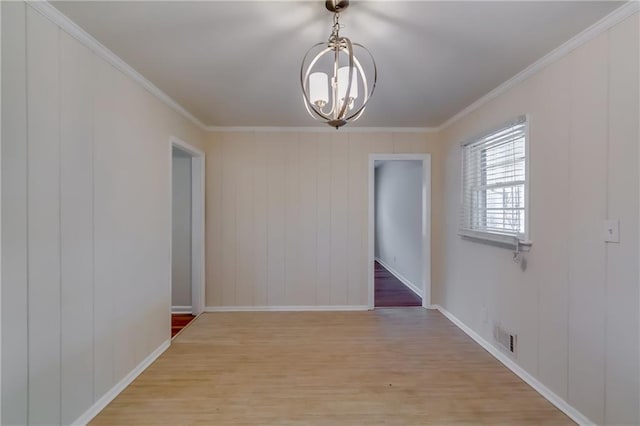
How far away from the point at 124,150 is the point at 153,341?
1.65 metres

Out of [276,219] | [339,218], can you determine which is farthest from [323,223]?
[276,219]

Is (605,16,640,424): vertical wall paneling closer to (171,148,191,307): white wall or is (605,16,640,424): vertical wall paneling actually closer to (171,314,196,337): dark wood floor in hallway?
(171,314,196,337): dark wood floor in hallway

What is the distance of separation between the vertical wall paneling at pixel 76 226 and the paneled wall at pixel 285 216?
203cm

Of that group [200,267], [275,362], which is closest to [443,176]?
[275,362]

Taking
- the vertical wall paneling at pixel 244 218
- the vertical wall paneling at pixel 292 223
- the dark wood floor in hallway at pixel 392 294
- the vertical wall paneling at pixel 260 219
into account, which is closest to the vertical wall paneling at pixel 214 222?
the vertical wall paneling at pixel 244 218

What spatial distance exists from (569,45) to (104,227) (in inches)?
129

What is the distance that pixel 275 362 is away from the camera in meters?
2.61

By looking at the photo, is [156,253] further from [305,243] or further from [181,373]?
[305,243]

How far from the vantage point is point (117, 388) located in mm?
2168

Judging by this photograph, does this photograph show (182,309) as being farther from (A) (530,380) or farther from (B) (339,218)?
(A) (530,380)

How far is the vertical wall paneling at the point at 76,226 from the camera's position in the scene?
1719mm

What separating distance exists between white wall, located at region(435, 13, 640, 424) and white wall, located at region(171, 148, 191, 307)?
3634 millimetres

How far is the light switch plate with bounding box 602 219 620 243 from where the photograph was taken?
166cm

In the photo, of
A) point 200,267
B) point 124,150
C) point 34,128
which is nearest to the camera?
point 34,128
